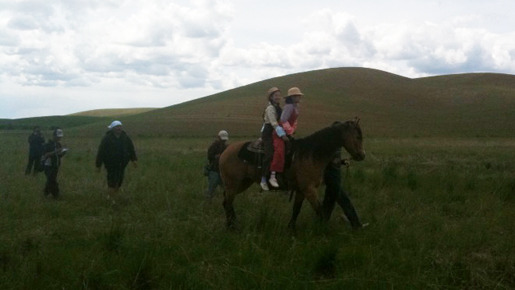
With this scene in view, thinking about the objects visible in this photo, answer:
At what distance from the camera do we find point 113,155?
12172 mm

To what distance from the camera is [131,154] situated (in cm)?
1257

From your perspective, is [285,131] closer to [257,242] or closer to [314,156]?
[314,156]

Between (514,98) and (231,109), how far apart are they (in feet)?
116

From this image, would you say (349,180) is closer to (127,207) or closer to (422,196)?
(422,196)

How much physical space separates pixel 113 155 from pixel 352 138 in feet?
18.7

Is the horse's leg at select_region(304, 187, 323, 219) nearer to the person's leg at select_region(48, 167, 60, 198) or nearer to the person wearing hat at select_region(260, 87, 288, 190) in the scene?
the person wearing hat at select_region(260, 87, 288, 190)

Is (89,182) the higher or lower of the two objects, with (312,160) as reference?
lower

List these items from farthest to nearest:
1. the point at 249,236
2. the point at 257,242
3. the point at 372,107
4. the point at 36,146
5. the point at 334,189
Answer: the point at 372,107
the point at 36,146
the point at 334,189
the point at 249,236
the point at 257,242

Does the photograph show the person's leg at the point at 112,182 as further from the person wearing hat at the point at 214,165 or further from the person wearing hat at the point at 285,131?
the person wearing hat at the point at 285,131

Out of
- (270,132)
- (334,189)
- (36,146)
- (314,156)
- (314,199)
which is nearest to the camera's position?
(314,199)

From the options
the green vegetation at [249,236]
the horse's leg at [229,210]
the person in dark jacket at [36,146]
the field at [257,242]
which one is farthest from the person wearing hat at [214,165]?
the person in dark jacket at [36,146]

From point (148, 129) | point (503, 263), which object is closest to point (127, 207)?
point (503, 263)

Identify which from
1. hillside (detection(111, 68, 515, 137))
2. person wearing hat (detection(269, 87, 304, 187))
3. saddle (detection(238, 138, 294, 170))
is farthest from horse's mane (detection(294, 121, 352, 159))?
hillside (detection(111, 68, 515, 137))

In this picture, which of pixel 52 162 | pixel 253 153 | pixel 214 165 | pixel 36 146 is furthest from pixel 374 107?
pixel 253 153
